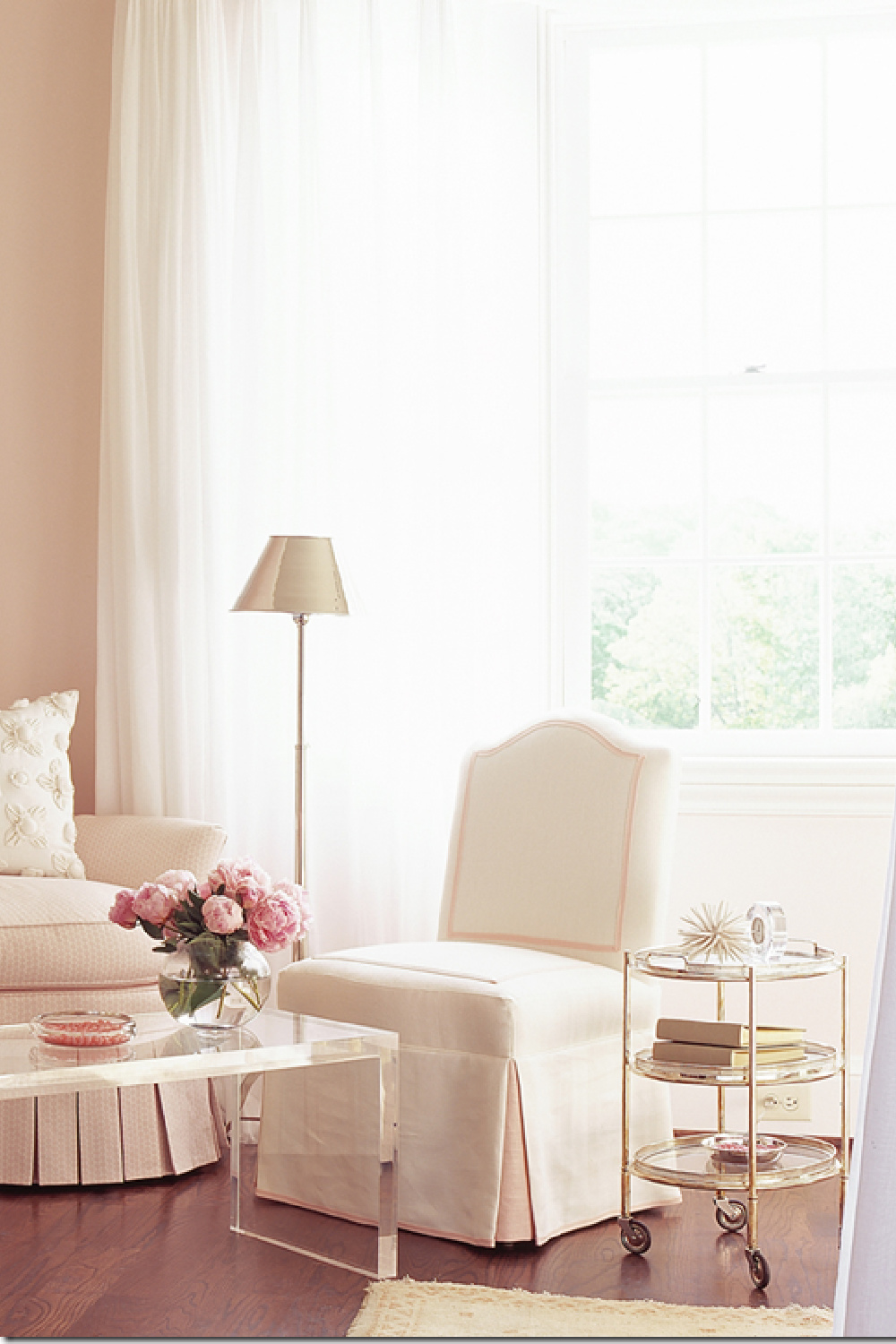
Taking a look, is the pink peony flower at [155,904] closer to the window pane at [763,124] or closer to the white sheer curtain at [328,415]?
the white sheer curtain at [328,415]

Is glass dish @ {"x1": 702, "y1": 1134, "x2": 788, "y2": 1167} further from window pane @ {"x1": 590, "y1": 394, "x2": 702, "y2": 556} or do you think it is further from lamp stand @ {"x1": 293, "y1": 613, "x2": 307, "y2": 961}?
window pane @ {"x1": 590, "y1": 394, "x2": 702, "y2": 556}

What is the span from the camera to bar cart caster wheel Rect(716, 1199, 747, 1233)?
2.75 m

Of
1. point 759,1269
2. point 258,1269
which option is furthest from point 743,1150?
point 258,1269

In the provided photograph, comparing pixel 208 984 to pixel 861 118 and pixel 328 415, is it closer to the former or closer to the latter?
pixel 328 415

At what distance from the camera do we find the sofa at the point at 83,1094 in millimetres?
3068

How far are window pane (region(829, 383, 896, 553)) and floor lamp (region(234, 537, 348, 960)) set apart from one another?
1.38 m

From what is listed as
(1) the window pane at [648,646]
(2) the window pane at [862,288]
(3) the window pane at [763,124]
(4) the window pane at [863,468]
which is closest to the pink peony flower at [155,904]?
(1) the window pane at [648,646]

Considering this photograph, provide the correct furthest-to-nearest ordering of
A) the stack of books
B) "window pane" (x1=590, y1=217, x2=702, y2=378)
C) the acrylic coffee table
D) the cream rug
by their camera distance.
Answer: "window pane" (x1=590, y1=217, x2=702, y2=378) → the stack of books → the cream rug → the acrylic coffee table

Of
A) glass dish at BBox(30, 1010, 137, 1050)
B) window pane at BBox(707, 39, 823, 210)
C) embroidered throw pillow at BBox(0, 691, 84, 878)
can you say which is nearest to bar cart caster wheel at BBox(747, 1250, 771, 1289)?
glass dish at BBox(30, 1010, 137, 1050)

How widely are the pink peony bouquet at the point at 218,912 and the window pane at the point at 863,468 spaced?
2075 mm

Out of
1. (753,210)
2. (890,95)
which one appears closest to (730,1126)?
(753,210)

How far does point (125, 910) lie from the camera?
2.45m

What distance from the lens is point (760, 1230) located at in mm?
2811

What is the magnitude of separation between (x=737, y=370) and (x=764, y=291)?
0.22 metres
